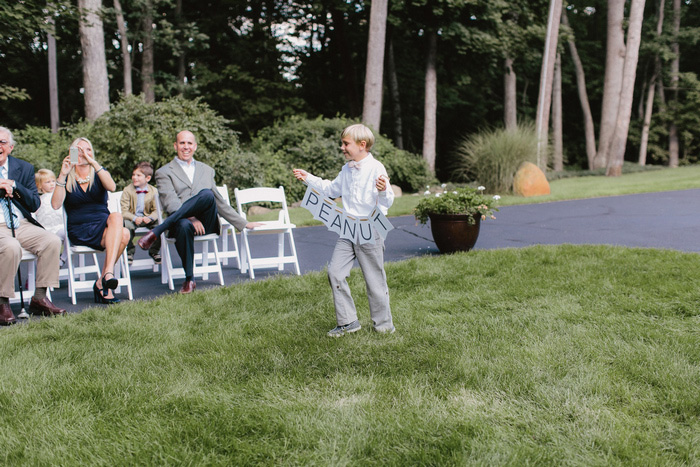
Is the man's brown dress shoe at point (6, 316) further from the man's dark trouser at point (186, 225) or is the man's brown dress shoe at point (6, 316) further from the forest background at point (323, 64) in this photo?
the forest background at point (323, 64)

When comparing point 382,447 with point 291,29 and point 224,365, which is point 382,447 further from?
point 291,29

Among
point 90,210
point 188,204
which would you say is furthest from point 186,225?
point 90,210

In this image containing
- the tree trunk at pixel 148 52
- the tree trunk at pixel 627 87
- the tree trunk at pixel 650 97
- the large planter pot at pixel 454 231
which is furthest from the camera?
the tree trunk at pixel 650 97

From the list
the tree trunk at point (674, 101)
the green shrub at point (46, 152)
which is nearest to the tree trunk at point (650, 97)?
the tree trunk at point (674, 101)

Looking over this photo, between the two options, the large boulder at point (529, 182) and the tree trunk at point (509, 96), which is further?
the tree trunk at point (509, 96)

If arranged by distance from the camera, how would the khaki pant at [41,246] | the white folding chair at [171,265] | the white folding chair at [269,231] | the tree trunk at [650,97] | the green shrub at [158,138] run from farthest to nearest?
the tree trunk at [650,97]
the green shrub at [158,138]
the white folding chair at [269,231]
the white folding chair at [171,265]
the khaki pant at [41,246]

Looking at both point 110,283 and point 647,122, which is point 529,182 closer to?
point 110,283

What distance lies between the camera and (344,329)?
475 centimetres

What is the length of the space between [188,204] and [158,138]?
712 cm

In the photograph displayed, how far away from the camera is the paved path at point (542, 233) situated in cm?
773

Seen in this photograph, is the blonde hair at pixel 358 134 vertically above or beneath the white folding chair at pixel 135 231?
above

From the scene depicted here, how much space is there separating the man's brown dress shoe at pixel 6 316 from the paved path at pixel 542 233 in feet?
2.15

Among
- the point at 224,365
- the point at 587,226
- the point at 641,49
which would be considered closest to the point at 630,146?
the point at 641,49

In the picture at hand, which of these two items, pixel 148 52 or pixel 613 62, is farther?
pixel 613 62
